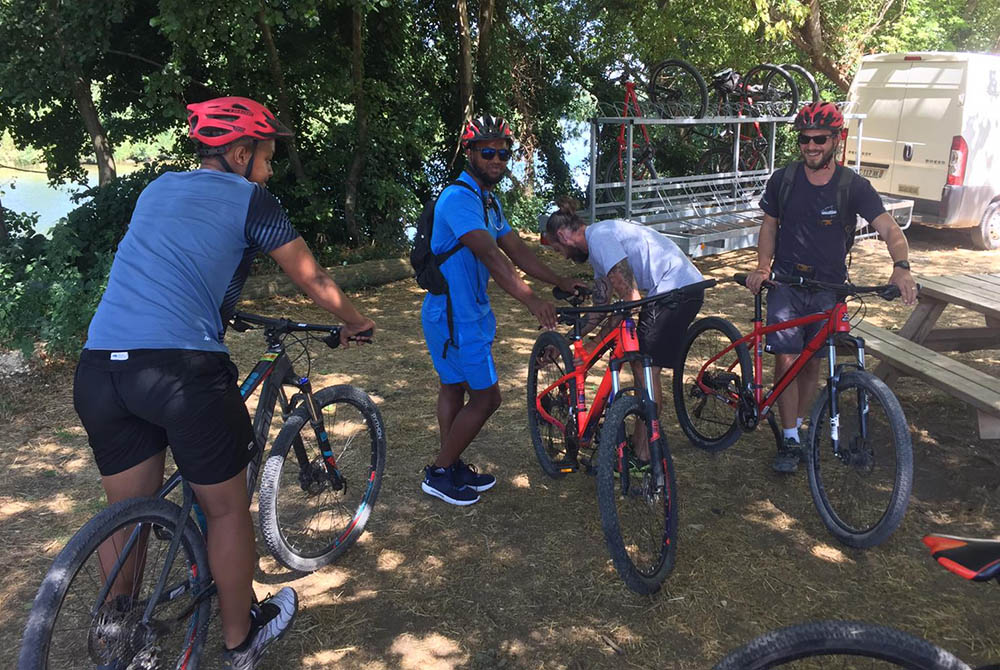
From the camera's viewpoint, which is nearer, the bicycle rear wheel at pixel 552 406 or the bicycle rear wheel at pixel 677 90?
the bicycle rear wheel at pixel 552 406

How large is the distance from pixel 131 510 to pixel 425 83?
33.7 feet

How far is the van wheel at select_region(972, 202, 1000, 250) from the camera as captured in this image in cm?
1028

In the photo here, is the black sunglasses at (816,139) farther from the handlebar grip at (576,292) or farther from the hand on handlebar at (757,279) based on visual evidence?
the handlebar grip at (576,292)

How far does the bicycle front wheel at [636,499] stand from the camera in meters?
3.27

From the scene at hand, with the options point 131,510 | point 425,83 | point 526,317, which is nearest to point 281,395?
point 131,510

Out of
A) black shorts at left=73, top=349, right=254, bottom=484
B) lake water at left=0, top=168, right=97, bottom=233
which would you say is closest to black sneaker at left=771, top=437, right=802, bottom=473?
black shorts at left=73, top=349, right=254, bottom=484

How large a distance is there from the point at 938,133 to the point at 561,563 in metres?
9.16

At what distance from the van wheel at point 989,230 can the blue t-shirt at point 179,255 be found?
10680 millimetres

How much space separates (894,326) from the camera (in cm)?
729

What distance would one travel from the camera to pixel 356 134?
10391mm

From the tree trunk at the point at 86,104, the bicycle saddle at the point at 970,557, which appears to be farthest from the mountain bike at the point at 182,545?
the tree trunk at the point at 86,104

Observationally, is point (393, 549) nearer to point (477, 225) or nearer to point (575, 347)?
point (575, 347)

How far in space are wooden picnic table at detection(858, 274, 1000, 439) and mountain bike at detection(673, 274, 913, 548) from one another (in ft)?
1.43

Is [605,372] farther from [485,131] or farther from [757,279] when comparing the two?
[485,131]
